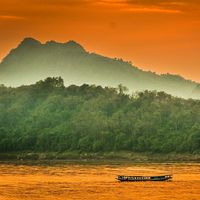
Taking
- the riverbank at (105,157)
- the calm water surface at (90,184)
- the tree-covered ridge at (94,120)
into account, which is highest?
the tree-covered ridge at (94,120)

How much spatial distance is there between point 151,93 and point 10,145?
66.8ft

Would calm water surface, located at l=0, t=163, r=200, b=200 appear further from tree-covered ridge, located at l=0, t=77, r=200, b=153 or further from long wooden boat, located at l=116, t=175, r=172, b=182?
tree-covered ridge, located at l=0, t=77, r=200, b=153

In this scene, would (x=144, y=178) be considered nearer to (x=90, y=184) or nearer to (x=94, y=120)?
(x=90, y=184)

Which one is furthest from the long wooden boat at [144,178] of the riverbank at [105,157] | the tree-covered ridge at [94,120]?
Result: the tree-covered ridge at [94,120]

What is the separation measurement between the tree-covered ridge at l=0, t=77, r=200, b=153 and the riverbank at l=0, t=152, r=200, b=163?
148 centimetres

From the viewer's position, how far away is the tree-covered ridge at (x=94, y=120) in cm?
10131

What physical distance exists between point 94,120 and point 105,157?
12.8 m

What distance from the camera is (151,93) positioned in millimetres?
115500

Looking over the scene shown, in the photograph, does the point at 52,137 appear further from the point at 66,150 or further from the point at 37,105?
the point at 37,105

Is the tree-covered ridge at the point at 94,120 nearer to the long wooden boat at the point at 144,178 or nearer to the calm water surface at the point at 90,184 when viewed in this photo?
the calm water surface at the point at 90,184

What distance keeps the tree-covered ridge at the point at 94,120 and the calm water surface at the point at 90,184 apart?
18.9 meters

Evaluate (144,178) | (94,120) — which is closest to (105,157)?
(94,120)

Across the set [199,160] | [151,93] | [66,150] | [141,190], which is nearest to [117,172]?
[141,190]

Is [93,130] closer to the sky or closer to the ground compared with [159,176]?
closer to the sky
